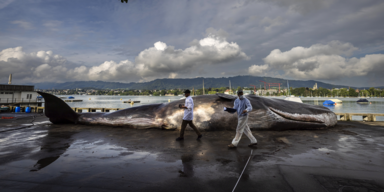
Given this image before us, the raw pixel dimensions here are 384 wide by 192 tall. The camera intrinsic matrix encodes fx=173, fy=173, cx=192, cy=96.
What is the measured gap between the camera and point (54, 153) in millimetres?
5172

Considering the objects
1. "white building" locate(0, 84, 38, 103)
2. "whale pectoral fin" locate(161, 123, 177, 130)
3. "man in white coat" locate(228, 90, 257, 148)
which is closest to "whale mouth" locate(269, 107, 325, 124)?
"man in white coat" locate(228, 90, 257, 148)

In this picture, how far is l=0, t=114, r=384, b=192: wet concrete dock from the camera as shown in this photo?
126 inches

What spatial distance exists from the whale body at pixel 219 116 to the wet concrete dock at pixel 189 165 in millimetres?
1849

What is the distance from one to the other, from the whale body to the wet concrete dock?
72.8 inches

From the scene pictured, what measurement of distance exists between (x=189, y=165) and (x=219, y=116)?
4772 mm

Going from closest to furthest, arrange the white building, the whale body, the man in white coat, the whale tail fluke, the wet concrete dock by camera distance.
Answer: the wet concrete dock → the man in white coat → the whale body → the whale tail fluke → the white building

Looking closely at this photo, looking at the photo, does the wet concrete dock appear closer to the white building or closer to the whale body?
the whale body

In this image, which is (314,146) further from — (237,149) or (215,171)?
(215,171)

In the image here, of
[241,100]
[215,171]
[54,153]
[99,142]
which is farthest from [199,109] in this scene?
[54,153]

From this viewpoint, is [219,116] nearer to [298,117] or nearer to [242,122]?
[242,122]

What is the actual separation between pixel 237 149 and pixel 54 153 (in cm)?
560

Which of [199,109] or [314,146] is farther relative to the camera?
[199,109]

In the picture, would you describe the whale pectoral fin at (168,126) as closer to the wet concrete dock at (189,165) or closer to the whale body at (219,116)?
the whale body at (219,116)

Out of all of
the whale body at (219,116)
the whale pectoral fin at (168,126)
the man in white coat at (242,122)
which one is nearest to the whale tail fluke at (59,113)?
the whale body at (219,116)
